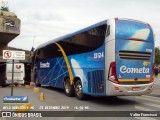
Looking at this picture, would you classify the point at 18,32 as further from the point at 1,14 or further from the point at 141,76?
the point at 141,76

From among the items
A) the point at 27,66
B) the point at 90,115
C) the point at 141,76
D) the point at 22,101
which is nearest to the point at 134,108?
the point at 141,76

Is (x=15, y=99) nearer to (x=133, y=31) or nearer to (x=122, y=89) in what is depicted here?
(x=122, y=89)

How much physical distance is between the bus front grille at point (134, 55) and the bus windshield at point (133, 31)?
1.91ft

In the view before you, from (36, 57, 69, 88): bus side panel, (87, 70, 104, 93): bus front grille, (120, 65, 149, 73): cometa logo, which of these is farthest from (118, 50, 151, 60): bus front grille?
(36, 57, 69, 88): bus side panel

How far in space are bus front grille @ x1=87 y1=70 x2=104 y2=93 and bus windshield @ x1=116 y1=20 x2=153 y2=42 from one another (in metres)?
1.78

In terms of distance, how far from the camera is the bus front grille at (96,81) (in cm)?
1219

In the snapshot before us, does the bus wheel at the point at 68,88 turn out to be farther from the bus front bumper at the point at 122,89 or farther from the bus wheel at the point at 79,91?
the bus front bumper at the point at 122,89

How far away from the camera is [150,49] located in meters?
12.7

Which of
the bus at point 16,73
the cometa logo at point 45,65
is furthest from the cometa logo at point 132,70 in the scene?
the bus at point 16,73

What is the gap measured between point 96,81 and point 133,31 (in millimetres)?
2627

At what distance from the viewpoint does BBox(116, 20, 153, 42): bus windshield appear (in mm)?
11964

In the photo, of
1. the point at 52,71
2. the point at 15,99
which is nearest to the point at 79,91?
the point at 15,99

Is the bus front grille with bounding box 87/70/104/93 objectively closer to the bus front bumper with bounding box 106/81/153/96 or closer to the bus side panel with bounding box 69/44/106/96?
the bus side panel with bounding box 69/44/106/96

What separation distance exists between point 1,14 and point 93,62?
22348mm
